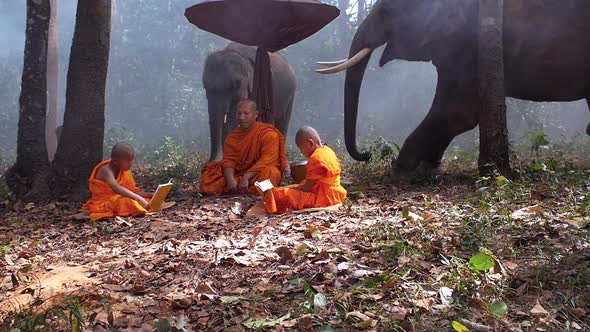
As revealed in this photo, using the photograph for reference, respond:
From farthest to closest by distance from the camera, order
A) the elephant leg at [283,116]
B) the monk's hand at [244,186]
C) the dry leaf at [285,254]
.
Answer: the elephant leg at [283,116]
the monk's hand at [244,186]
the dry leaf at [285,254]

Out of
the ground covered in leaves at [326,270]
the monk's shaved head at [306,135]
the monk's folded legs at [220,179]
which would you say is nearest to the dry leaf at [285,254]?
the ground covered in leaves at [326,270]

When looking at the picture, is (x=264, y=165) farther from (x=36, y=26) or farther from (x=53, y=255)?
(x=36, y=26)

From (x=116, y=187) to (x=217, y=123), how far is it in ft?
15.6

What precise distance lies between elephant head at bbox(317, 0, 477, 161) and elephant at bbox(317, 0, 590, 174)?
0.01 meters

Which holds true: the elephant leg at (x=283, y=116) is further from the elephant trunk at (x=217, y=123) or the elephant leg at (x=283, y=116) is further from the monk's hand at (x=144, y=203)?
the monk's hand at (x=144, y=203)

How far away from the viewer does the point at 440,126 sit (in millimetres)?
7340

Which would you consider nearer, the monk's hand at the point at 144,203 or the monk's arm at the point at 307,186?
the monk's arm at the point at 307,186

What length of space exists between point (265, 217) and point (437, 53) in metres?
3.47

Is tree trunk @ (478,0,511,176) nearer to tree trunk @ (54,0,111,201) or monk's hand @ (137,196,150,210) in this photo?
monk's hand @ (137,196,150,210)

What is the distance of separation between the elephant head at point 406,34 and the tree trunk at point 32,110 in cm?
360

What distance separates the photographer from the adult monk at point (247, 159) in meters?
6.76

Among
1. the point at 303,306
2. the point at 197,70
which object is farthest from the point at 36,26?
the point at 197,70

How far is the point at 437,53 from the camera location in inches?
290

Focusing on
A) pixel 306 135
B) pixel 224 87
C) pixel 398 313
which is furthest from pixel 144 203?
pixel 224 87
